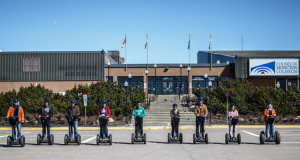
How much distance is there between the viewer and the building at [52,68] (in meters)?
50.0

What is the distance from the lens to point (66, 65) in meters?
50.1

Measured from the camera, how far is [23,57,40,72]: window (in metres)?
50.3

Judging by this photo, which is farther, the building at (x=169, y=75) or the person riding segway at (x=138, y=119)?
the building at (x=169, y=75)

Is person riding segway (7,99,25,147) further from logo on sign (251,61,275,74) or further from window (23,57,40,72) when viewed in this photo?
window (23,57,40,72)

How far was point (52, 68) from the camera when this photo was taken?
165ft

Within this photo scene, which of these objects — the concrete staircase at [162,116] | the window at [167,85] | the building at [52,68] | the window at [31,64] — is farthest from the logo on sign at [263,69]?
the window at [31,64]

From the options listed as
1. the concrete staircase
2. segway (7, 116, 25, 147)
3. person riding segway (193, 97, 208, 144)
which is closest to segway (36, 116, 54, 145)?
segway (7, 116, 25, 147)

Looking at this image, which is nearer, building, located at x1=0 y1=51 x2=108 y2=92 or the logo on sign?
the logo on sign

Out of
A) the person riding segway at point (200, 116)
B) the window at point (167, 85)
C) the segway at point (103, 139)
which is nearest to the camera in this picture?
the segway at point (103, 139)

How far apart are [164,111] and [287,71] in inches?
766

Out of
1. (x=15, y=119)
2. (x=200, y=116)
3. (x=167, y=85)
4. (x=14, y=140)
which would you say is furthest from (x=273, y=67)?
(x=15, y=119)

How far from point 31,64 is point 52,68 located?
2928 mm

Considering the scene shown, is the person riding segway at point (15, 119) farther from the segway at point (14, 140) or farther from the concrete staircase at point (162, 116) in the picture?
the concrete staircase at point (162, 116)

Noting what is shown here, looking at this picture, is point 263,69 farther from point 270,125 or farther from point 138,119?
point 138,119
